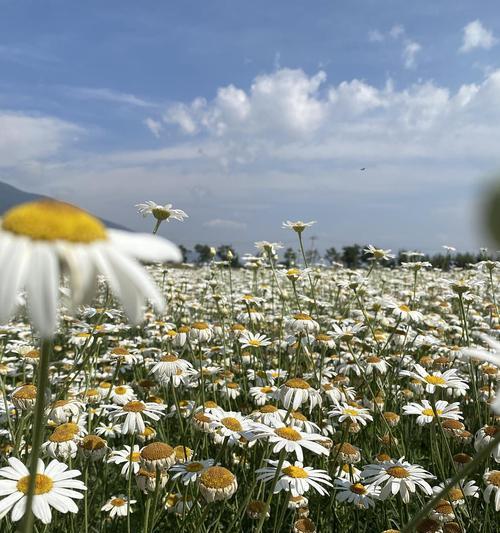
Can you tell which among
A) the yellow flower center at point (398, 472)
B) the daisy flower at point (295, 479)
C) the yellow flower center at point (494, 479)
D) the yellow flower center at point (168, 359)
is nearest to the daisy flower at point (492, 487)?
the yellow flower center at point (494, 479)

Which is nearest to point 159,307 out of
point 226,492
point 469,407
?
point 226,492

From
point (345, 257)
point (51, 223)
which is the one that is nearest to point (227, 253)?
point (51, 223)

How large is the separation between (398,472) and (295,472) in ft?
2.20

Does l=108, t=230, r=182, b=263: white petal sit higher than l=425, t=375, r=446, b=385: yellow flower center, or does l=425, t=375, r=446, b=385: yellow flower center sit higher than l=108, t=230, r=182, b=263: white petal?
l=108, t=230, r=182, b=263: white petal

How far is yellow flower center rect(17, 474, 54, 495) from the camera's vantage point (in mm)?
2062

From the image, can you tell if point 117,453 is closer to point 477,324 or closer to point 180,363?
point 180,363

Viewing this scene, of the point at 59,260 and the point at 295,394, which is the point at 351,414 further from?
the point at 59,260

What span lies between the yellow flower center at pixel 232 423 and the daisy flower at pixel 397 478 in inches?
31.9

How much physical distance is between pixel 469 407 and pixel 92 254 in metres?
5.23

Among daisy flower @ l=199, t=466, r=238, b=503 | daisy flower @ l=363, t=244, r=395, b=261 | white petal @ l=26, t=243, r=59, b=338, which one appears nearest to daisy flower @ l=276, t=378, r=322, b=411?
daisy flower @ l=199, t=466, r=238, b=503

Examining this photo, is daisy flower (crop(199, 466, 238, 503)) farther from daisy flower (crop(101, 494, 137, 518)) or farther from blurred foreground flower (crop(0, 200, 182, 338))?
blurred foreground flower (crop(0, 200, 182, 338))

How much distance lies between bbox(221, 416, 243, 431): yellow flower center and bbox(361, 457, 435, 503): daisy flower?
81cm

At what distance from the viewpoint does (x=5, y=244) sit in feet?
3.75

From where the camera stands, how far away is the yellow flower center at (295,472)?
106 inches
